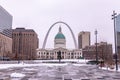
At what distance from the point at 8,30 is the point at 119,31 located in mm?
81188

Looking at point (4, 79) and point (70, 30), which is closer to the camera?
point (4, 79)

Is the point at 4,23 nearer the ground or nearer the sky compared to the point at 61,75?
nearer the sky

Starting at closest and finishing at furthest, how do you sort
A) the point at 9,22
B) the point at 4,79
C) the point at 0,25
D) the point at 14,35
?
the point at 4,79 → the point at 0,25 → the point at 14,35 → the point at 9,22

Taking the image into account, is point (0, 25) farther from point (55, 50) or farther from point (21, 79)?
point (21, 79)

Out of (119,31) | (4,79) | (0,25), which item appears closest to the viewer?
(4,79)

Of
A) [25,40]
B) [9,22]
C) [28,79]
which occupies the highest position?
[9,22]

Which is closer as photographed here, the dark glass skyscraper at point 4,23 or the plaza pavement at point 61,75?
the plaza pavement at point 61,75

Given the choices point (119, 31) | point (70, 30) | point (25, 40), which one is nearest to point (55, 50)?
point (70, 30)

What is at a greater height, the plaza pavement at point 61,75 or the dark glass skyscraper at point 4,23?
the dark glass skyscraper at point 4,23

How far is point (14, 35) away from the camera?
573ft

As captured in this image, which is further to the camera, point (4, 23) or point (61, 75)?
point (4, 23)

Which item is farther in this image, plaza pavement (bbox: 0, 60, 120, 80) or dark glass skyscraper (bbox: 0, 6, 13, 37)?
dark glass skyscraper (bbox: 0, 6, 13, 37)

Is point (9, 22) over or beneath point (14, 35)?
over

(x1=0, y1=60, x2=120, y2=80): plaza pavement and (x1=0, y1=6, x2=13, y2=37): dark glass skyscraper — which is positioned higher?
(x1=0, y1=6, x2=13, y2=37): dark glass skyscraper
